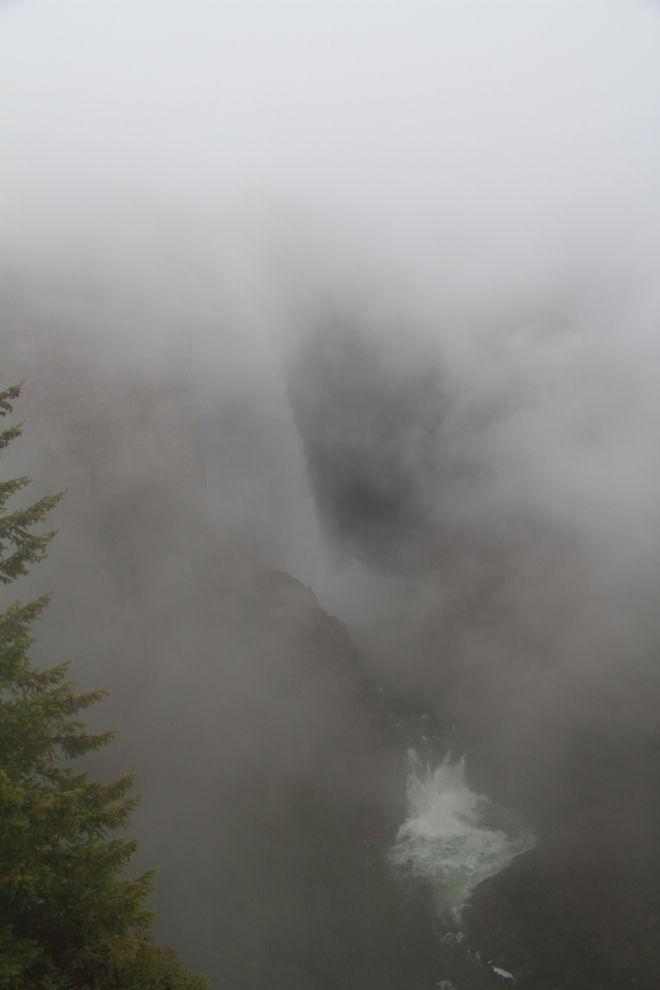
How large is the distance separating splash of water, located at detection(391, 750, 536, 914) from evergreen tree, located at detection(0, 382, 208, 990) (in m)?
49.3

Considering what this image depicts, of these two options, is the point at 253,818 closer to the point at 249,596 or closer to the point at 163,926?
the point at 163,926

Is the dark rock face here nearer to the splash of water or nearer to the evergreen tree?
the splash of water

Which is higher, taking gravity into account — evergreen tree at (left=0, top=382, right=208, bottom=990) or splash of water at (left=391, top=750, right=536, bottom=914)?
splash of water at (left=391, top=750, right=536, bottom=914)

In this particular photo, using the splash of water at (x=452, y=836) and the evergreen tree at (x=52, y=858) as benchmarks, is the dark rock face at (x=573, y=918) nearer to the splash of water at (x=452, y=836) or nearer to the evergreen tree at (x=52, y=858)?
the splash of water at (x=452, y=836)

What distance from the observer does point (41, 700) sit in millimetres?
10461

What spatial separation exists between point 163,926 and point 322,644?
35331mm

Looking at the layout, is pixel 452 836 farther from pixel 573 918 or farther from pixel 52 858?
pixel 52 858

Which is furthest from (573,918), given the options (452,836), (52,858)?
(52,858)

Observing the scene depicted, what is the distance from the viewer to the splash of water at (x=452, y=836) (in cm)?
5044

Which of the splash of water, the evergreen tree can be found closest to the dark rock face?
the splash of water

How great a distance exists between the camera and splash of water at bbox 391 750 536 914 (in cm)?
5044

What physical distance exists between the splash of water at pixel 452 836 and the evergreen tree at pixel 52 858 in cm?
4931

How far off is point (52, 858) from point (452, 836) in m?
60.2

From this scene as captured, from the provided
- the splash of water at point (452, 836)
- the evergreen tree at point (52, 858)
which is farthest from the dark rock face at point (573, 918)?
the evergreen tree at point (52, 858)
